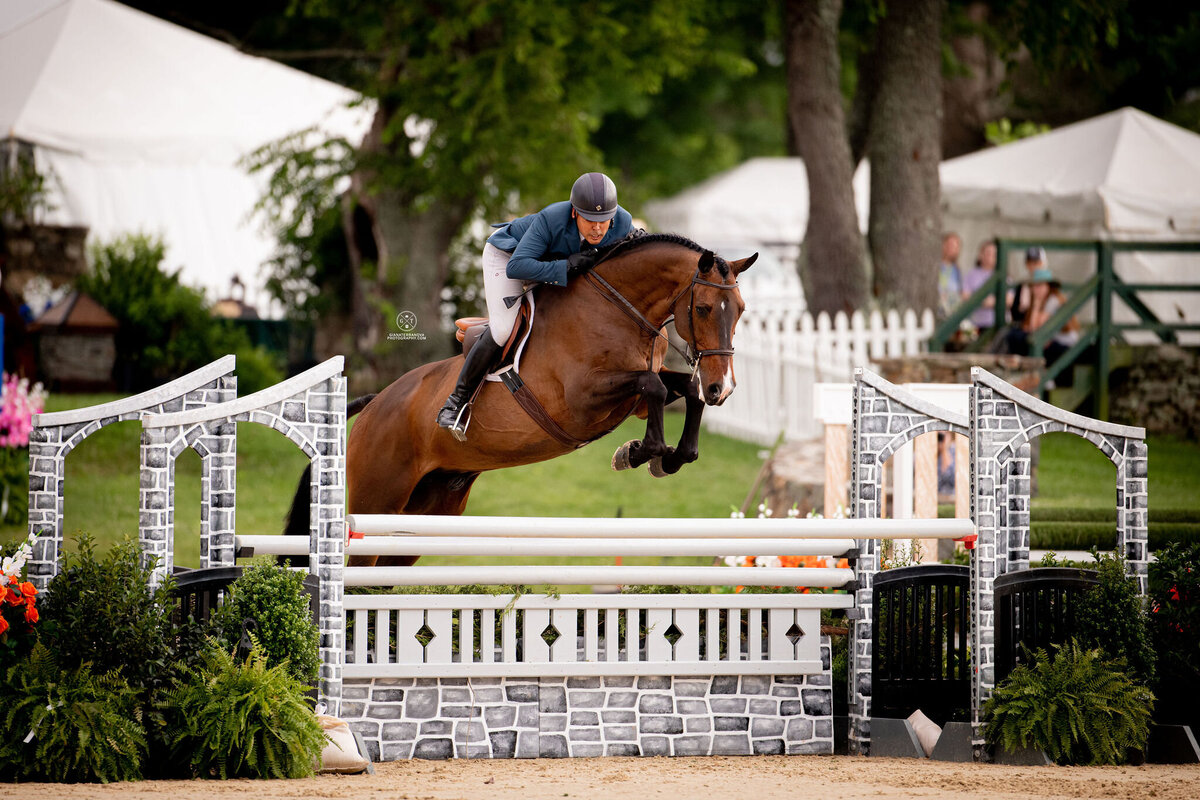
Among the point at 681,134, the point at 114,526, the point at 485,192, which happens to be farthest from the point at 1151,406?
the point at 681,134

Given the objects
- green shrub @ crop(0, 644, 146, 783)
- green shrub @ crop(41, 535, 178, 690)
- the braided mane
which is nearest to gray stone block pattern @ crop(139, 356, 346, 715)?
green shrub @ crop(41, 535, 178, 690)

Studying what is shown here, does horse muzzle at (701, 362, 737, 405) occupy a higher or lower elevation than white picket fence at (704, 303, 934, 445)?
lower

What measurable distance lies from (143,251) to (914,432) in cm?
1115

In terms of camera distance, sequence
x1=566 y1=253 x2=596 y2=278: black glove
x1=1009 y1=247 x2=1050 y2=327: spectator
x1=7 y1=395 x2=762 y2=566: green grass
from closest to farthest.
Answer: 1. x1=566 y1=253 x2=596 y2=278: black glove
2. x1=7 y1=395 x2=762 y2=566: green grass
3. x1=1009 y1=247 x2=1050 y2=327: spectator

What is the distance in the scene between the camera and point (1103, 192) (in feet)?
43.0

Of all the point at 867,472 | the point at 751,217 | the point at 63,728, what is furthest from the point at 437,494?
the point at 751,217

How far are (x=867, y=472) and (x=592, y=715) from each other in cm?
136

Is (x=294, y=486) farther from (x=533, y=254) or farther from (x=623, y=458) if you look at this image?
(x=623, y=458)

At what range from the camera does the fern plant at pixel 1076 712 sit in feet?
14.9

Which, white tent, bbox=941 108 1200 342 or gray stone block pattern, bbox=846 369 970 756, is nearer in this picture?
gray stone block pattern, bbox=846 369 970 756

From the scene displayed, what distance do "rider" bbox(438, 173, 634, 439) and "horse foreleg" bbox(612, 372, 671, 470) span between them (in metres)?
0.58

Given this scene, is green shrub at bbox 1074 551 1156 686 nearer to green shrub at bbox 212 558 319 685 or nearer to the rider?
the rider

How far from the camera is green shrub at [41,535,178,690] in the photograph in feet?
13.4

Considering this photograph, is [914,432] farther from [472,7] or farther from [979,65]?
[979,65]
